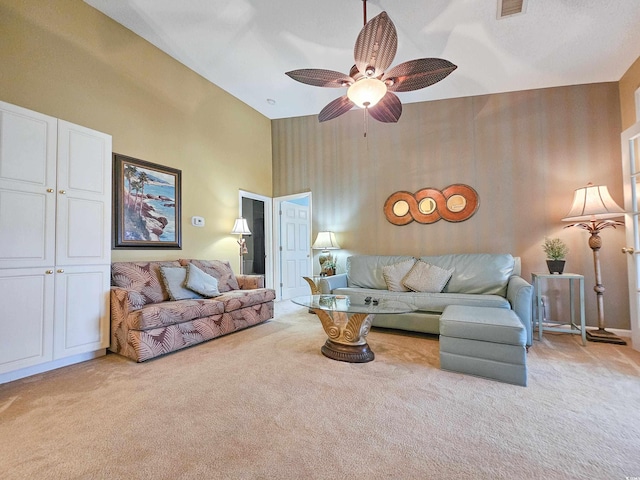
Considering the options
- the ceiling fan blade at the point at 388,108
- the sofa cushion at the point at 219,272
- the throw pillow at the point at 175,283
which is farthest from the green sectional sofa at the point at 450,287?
the ceiling fan blade at the point at 388,108

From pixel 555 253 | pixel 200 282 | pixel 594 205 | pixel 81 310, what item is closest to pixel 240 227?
pixel 200 282

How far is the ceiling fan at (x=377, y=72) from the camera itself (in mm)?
2010

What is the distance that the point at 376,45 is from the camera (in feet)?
6.73

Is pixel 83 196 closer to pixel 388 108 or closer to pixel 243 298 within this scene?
pixel 243 298

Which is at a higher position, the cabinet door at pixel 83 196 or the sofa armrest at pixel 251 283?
the cabinet door at pixel 83 196

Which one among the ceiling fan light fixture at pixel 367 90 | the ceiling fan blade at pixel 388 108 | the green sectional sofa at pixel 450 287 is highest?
the ceiling fan blade at pixel 388 108

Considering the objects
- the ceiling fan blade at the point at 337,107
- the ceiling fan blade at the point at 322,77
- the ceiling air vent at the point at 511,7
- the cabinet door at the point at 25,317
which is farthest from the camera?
the ceiling fan blade at the point at 337,107

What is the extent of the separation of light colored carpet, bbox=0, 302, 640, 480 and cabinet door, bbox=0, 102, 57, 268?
998mm

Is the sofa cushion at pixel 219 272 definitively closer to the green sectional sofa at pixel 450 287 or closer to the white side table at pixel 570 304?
the green sectional sofa at pixel 450 287

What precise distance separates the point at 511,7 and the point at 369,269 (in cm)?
311

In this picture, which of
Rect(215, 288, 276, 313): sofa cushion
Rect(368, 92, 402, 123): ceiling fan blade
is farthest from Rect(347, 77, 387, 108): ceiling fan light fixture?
Rect(215, 288, 276, 313): sofa cushion

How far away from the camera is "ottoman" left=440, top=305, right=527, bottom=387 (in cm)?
199

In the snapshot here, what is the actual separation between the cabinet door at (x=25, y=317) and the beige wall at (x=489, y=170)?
3.54 meters

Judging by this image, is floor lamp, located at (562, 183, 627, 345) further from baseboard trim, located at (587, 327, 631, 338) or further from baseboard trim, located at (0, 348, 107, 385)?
baseboard trim, located at (0, 348, 107, 385)
